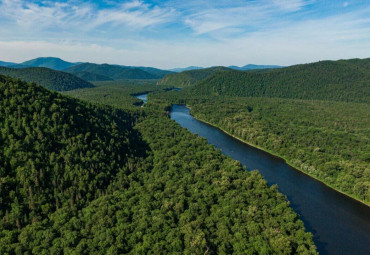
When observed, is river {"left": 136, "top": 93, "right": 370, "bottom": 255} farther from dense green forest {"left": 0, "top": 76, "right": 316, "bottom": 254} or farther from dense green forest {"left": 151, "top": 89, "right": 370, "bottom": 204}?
dense green forest {"left": 0, "top": 76, "right": 316, "bottom": 254}

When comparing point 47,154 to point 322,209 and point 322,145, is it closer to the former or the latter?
point 322,209

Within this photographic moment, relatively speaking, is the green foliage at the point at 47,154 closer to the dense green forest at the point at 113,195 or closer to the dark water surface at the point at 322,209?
the dense green forest at the point at 113,195

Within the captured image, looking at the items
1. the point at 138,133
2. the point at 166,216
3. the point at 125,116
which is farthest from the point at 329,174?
the point at 125,116

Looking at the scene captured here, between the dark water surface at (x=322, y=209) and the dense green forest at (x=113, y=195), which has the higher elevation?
the dense green forest at (x=113, y=195)

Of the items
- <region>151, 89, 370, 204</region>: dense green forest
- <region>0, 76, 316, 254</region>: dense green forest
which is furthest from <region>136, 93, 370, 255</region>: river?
<region>0, 76, 316, 254</region>: dense green forest

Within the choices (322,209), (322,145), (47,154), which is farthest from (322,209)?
(47,154)

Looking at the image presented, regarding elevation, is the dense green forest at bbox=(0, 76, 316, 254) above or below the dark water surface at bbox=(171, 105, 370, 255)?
above

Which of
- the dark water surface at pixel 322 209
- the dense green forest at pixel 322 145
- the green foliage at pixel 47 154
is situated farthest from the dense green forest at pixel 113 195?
the dense green forest at pixel 322 145
